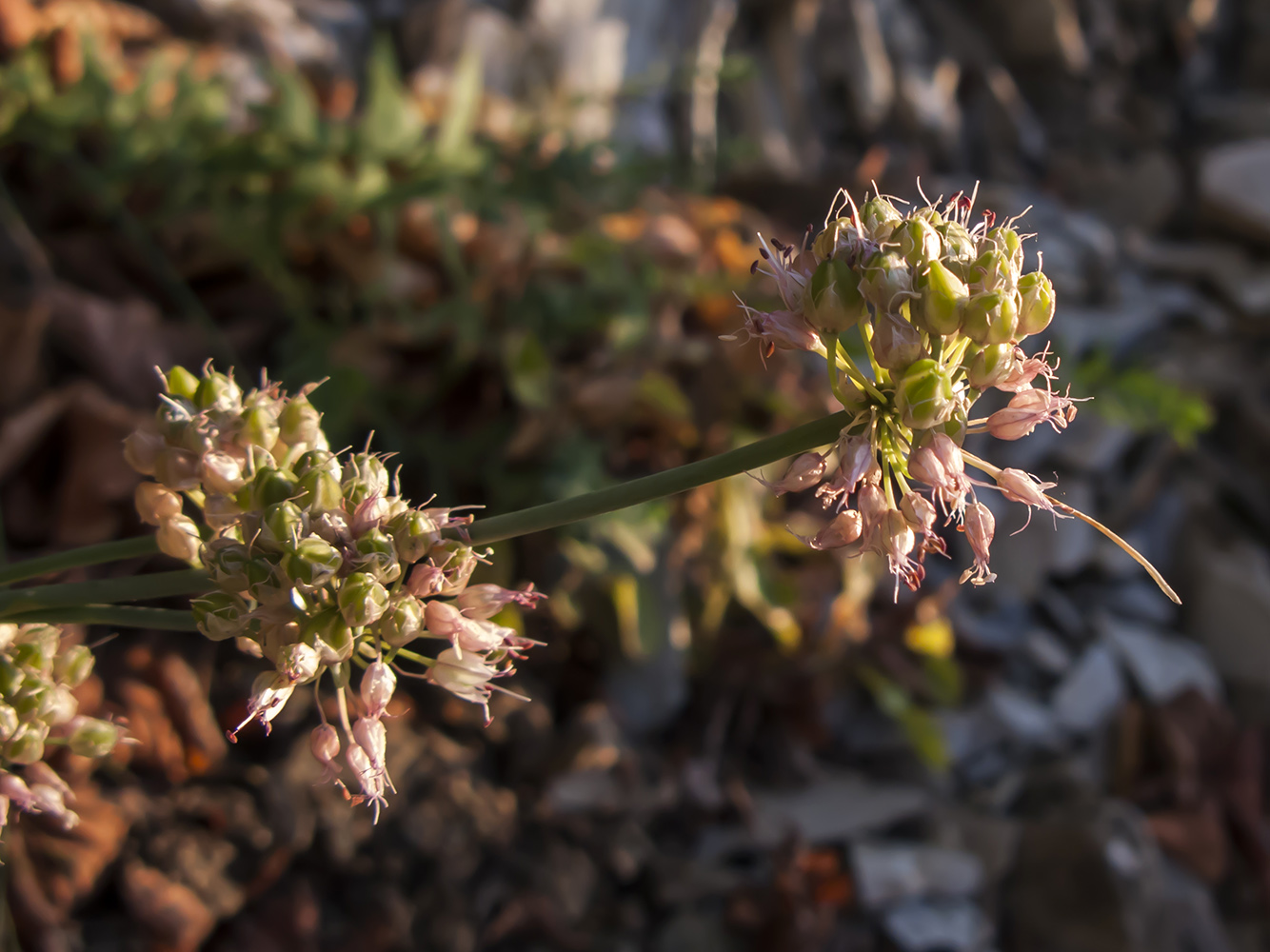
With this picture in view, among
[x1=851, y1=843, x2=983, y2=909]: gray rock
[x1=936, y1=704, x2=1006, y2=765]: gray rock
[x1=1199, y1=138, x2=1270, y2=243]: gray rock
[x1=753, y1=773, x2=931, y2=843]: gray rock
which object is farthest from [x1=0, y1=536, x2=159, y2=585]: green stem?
[x1=1199, y1=138, x2=1270, y2=243]: gray rock

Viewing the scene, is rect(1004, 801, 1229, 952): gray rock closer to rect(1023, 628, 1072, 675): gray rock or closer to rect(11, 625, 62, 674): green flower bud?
rect(1023, 628, 1072, 675): gray rock

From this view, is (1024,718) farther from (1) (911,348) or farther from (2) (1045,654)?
(1) (911,348)

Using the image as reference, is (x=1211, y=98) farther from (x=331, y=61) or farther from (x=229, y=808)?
(x=229, y=808)

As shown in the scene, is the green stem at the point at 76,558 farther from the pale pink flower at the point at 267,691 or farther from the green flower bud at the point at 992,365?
the green flower bud at the point at 992,365

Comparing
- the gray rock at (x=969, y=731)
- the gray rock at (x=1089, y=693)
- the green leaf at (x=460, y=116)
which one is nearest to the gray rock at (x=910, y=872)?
the gray rock at (x=969, y=731)

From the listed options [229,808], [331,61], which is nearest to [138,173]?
[331,61]
